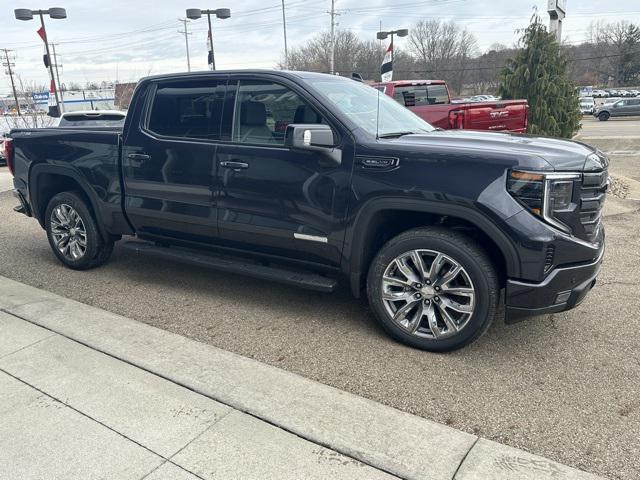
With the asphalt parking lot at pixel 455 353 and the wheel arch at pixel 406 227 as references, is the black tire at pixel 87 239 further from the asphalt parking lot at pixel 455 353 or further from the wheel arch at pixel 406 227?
the wheel arch at pixel 406 227

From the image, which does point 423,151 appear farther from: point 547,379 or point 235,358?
point 235,358

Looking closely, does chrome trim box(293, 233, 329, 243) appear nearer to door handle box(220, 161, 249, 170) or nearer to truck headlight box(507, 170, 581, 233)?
door handle box(220, 161, 249, 170)

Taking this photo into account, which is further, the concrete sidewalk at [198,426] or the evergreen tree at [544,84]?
the evergreen tree at [544,84]

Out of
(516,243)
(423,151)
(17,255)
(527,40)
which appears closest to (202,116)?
(423,151)

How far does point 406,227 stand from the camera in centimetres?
381

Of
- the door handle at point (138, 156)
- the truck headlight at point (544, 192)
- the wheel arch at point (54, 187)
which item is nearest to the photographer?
the truck headlight at point (544, 192)

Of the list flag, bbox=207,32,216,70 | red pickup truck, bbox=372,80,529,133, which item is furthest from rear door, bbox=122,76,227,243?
Answer: flag, bbox=207,32,216,70

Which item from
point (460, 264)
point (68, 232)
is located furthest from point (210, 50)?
point (460, 264)

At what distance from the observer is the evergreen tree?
33.3ft

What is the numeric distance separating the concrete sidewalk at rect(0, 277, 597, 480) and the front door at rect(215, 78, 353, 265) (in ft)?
3.18

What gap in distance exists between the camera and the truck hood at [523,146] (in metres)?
3.20

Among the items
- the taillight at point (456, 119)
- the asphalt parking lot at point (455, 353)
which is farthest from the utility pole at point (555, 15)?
the asphalt parking lot at point (455, 353)

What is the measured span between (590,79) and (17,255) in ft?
294

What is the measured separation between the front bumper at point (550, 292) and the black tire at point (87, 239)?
3951 millimetres
